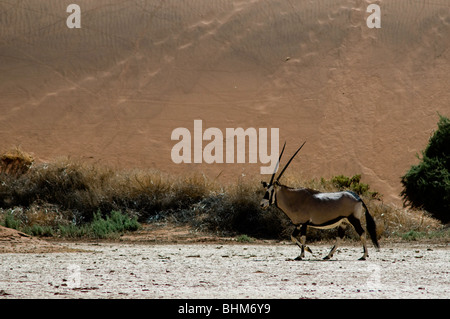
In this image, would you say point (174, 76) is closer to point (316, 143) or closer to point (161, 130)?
point (161, 130)

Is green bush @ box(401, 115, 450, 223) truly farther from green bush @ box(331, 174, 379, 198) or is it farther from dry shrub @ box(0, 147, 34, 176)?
dry shrub @ box(0, 147, 34, 176)

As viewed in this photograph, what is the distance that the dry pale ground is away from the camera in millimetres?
7859

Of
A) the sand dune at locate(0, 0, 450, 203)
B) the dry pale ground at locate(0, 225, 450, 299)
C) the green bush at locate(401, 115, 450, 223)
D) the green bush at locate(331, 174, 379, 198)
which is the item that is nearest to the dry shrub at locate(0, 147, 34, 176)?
the sand dune at locate(0, 0, 450, 203)

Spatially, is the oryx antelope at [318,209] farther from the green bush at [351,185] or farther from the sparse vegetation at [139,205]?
the green bush at [351,185]

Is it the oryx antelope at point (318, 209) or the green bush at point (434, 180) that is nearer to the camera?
the oryx antelope at point (318, 209)

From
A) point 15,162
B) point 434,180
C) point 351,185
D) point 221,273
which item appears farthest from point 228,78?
point 221,273

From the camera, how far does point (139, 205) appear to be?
18.7 meters

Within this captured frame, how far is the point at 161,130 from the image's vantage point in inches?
1122

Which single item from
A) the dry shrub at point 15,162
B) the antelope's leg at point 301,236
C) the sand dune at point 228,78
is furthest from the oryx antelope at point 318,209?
the sand dune at point 228,78

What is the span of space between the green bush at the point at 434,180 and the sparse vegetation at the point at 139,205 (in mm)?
897

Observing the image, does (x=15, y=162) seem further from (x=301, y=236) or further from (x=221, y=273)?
(x=221, y=273)

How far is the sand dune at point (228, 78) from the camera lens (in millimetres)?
27906

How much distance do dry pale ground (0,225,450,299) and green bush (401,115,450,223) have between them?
5760 mm

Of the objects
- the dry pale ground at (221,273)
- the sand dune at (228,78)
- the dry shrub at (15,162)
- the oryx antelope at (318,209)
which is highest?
the sand dune at (228,78)
